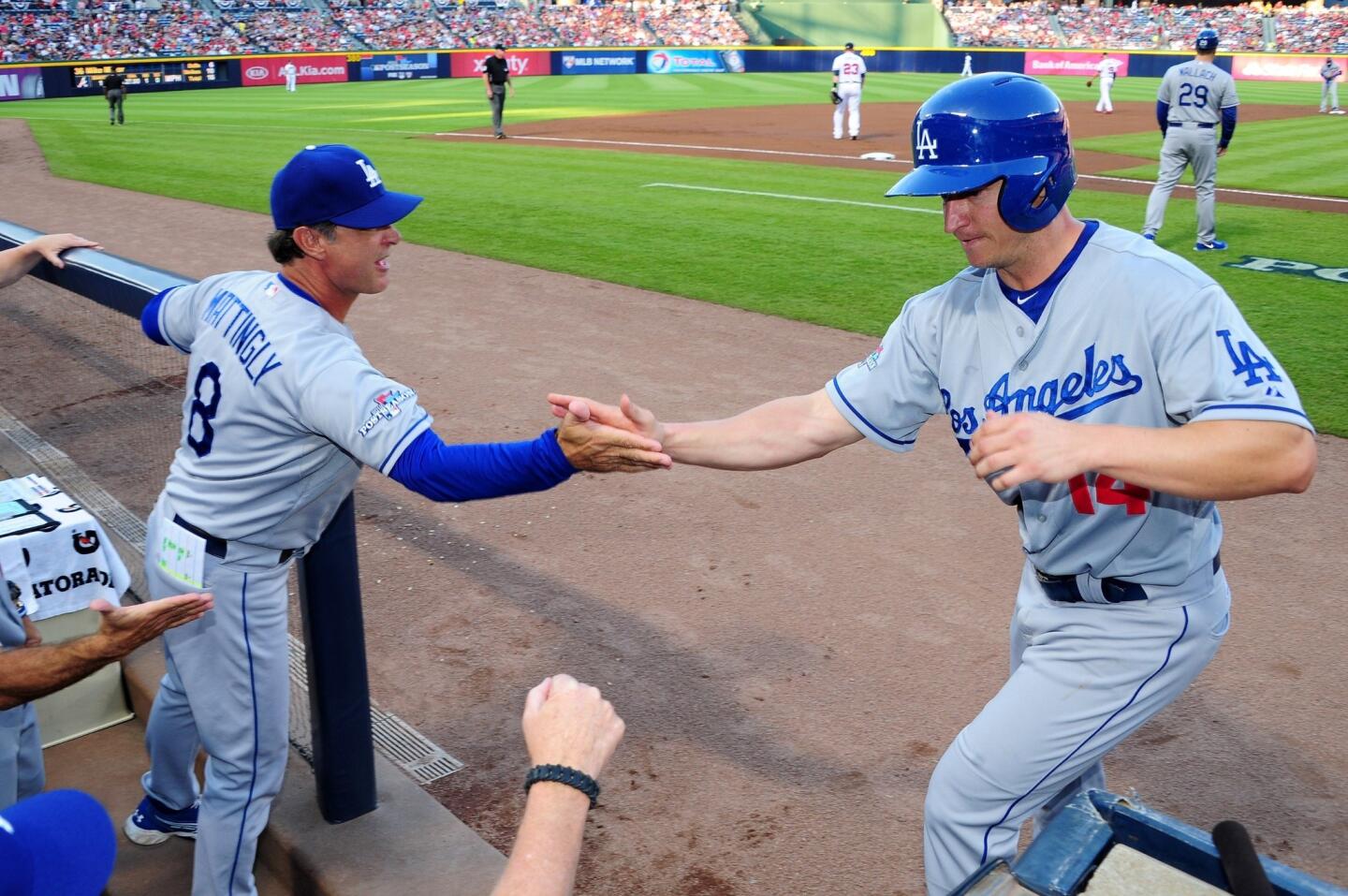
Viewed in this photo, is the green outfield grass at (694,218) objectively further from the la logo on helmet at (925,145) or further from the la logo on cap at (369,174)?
the la logo on cap at (369,174)

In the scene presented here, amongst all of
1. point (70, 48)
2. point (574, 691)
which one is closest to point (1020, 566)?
point (574, 691)

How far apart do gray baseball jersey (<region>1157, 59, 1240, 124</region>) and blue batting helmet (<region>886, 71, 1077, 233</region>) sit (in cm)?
1077

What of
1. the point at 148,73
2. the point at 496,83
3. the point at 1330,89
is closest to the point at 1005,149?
the point at 496,83

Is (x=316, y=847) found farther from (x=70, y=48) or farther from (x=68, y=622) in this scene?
(x=70, y=48)

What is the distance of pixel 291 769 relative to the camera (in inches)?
154

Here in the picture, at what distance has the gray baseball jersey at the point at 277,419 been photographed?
2.87 metres

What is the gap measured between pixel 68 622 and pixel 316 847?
1595mm

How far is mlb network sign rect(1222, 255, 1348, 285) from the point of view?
1164 cm

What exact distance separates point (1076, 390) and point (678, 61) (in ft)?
186

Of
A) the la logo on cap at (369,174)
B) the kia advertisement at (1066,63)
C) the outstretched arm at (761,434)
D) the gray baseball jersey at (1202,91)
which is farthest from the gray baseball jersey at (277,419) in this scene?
the kia advertisement at (1066,63)

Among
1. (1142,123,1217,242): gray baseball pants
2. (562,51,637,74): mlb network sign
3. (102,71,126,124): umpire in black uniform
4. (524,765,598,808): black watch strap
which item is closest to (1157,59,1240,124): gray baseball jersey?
(1142,123,1217,242): gray baseball pants

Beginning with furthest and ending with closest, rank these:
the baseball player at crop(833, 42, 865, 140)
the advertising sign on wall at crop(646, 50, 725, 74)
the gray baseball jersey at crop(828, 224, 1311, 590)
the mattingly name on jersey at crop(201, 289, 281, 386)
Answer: the advertising sign on wall at crop(646, 50, 725, 74)
the baseball player at crop(833, 42, 865, 140)
the mattingly name on jersey at crop(201, 289, 281, 386)
the gray baseball jersey at crop(828, 224, 1311, 590)

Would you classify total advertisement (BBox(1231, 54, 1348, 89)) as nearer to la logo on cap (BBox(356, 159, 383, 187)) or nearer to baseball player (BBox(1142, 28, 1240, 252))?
baseball player (BBox(1142, 28, 1240, 252))

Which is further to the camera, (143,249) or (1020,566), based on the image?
(143,249)
